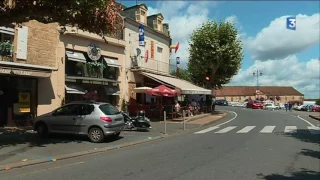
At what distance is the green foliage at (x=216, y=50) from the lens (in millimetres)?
34925

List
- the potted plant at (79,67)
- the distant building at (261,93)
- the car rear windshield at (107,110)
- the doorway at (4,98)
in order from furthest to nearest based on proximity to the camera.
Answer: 1. the distant building at (261,93)
2. the potted plant at (79,67)
3. the doorway at (4,98)
4. the car rear windshield at (107,110)

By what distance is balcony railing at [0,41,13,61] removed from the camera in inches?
643

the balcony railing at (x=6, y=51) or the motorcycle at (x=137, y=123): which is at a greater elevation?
the balcony railing at (x=6, y=51)

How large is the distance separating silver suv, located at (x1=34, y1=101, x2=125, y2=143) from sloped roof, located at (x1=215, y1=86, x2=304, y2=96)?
102829 mm

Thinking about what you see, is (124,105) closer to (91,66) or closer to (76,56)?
(91,66)

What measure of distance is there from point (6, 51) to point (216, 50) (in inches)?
885

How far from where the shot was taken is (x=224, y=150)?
38.4 feet

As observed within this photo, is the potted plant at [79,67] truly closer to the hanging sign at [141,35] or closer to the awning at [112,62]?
the awning at [112,62]

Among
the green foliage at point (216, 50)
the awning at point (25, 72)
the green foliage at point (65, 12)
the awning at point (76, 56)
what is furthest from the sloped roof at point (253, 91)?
the green foliage at point (65, 12)

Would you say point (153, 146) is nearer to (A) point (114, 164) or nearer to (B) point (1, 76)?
(A) point (114, 164)

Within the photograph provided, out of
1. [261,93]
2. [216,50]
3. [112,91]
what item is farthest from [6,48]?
[261,93]

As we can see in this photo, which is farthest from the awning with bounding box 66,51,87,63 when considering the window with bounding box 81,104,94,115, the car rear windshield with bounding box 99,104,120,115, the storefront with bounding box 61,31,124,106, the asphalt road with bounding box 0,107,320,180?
the asphalt road with bounding box 0,107,320,180

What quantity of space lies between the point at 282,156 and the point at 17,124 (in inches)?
513

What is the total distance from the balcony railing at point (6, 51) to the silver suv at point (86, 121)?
4.10 m
